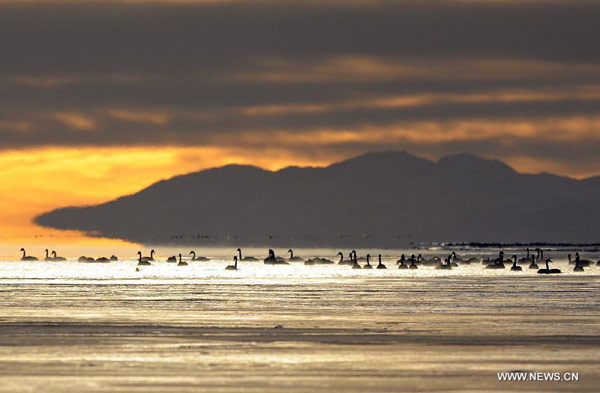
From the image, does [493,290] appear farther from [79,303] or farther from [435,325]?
[435,325]

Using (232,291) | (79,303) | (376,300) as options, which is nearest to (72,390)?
(79,303)

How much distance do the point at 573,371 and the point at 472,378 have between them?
89.6 inches

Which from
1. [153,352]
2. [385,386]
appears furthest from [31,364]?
[385,386]

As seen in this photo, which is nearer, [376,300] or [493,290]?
[376,300]

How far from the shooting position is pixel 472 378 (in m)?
25.1

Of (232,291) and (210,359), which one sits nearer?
(210,359)

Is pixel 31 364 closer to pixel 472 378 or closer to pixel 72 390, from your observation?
pixel 72 390

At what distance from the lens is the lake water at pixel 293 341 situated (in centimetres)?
2480

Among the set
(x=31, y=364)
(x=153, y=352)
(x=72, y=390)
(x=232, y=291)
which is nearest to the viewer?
(x=72, y=390)

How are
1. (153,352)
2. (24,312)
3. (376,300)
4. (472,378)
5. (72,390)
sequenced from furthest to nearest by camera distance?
1. (376,300)
2. (24,312)
3. (153,352)
4. (472,378)
5. (72,390)

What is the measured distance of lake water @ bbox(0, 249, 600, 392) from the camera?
24797mm

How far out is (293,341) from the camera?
32.5 m

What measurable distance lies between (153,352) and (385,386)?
7.25 m

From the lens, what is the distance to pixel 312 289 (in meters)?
63.4
